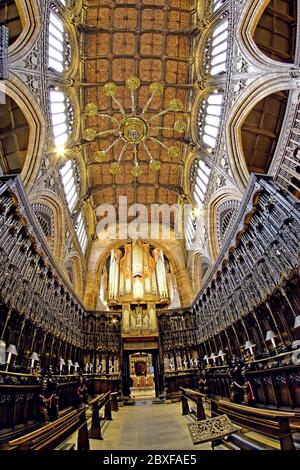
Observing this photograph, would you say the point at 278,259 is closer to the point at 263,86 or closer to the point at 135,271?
the point at 263,86

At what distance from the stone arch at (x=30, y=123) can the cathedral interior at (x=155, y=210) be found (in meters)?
0.06

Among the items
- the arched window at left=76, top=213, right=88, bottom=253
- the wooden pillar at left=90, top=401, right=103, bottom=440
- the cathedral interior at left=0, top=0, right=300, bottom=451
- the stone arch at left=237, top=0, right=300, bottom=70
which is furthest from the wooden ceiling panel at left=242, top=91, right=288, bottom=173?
the wooden pillar at left=90, top=401, right=103, bottom=440

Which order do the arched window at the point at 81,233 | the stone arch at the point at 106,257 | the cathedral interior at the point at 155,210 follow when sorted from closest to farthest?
the cathedral interior at the point at 155,210 < the arched window at the point at 81,233 < the stone arch at the point at 106,257

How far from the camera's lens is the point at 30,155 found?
1134cm

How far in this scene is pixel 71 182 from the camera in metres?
16.5

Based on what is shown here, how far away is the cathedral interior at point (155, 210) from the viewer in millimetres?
6867

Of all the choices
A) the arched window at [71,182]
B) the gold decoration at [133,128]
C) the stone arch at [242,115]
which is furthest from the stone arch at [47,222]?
the stone arch at [242,115]

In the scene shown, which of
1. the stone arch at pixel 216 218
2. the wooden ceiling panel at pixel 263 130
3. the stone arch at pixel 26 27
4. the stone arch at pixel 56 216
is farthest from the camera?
the stone arch at pixel 216 218

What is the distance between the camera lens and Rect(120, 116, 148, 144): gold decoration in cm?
1217

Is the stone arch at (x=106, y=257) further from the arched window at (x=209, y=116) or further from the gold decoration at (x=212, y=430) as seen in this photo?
the gold decoration at (x=212, y=430)

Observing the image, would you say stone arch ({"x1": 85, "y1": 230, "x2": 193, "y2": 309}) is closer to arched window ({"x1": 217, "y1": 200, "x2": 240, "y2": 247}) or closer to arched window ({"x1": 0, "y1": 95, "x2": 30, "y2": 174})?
arched window ({"x1": 217, "y1": 200, "x2": 240, "y2": 247})

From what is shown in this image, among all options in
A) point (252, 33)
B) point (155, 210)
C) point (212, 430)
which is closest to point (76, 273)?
point (155, 210)

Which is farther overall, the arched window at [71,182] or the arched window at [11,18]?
the arched window at [71,182]
